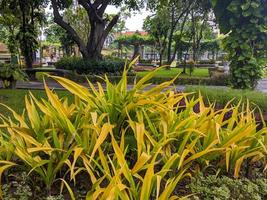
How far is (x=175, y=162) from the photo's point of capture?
2.31 metres

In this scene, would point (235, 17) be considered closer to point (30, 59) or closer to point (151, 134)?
point (151, 134)

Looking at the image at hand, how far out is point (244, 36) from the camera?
19.9 feet

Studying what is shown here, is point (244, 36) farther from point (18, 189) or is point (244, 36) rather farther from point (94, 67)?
point (94, 67)

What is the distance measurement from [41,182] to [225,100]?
3.80 metres

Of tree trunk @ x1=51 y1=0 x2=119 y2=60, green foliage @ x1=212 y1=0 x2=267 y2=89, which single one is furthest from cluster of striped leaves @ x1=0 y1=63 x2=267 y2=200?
tree trunk @ x1=51 y1=0 x2=119 y2=60

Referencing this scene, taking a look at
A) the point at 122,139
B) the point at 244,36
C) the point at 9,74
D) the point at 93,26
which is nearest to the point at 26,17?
the point at 93,26

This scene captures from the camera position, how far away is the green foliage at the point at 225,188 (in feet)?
7.45

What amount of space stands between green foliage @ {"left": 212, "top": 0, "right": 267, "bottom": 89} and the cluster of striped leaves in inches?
142

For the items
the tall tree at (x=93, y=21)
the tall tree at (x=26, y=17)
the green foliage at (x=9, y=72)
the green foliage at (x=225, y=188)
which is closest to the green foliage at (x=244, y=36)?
the green foliage at (x=225, y=188)

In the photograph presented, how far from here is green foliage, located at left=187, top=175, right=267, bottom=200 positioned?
2.27 metres

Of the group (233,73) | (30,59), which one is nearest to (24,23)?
(30,59)

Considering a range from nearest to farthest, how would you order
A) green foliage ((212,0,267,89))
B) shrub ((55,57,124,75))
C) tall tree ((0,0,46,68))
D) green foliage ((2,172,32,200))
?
green foliage ((2,172,32,200)) → green foliage ((212,0,267,89)) → shrub ((55,57,124,75)) → tall tree ((0,0,46,68))

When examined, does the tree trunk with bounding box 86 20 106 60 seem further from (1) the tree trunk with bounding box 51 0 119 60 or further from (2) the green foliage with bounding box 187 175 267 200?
(2) the green foliage with bounding box 187 175 267 200

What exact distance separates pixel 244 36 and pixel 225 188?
425cm
